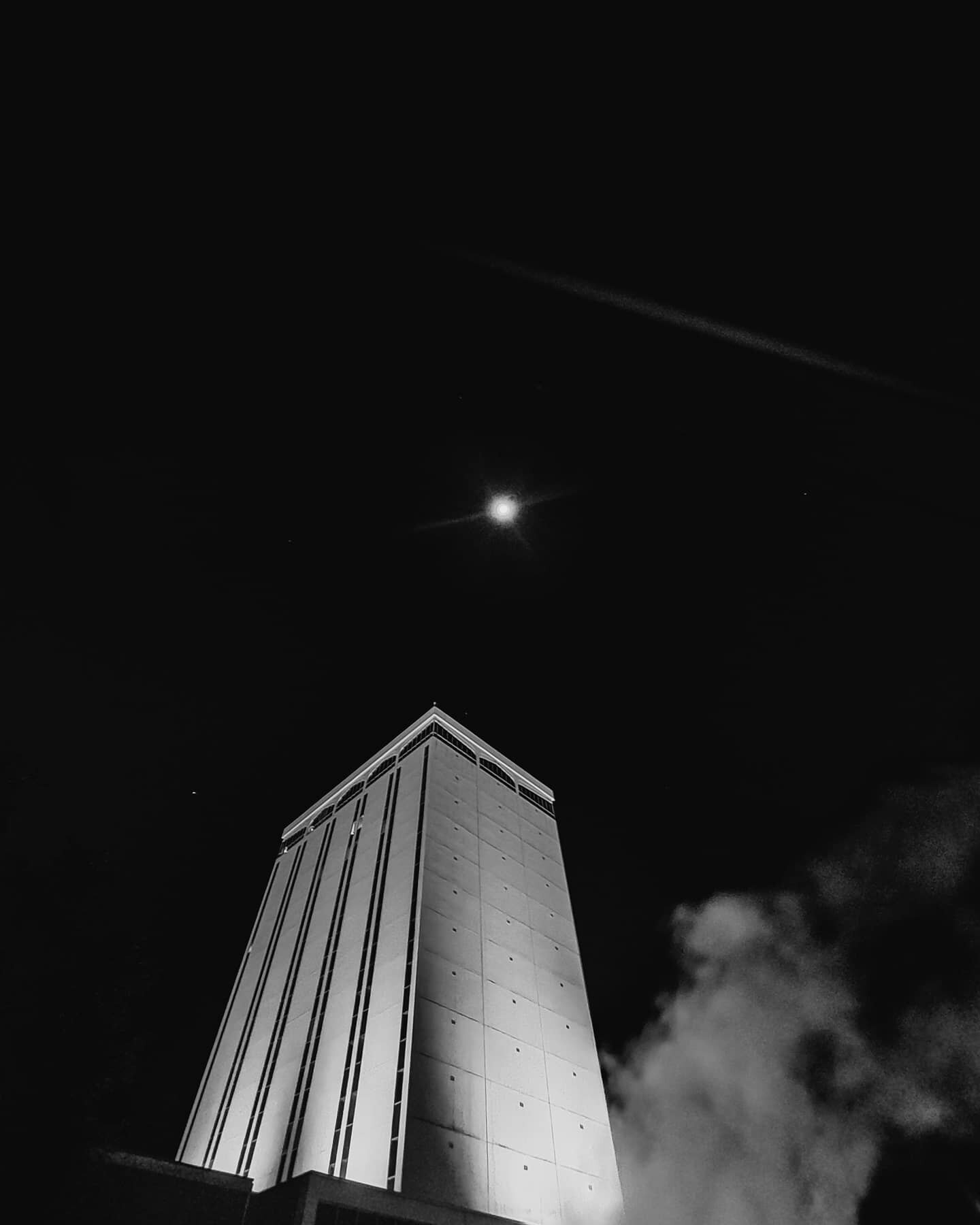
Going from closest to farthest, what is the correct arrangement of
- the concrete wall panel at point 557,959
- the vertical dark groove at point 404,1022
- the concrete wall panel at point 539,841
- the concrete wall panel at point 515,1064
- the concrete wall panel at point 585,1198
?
the vertical dark groove at point 404,1022
the concrete wall panel at point 585,1198
the concrete wall panel at point 515,1064
the concrete wall panel at point 557,959
the concrete wall panel at point 539,841

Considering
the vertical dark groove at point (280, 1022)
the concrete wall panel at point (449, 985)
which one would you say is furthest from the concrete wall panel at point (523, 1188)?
the vertical dark groove at point (280, 1022)

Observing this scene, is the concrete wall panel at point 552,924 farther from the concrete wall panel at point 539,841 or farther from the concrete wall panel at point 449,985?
the concrete wall panel at point 449,985

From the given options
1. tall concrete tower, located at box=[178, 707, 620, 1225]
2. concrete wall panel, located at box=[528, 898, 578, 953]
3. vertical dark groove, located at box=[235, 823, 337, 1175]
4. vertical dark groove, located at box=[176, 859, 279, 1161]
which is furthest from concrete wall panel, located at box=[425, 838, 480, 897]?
vertical dark groove, located at box=[176, 859, 279, 1161]

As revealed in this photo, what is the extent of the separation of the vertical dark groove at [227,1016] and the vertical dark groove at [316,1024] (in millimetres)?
7989

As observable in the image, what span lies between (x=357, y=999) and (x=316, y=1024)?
99.6 inches

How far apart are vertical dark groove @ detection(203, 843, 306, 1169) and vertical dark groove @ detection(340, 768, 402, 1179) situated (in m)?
8.00

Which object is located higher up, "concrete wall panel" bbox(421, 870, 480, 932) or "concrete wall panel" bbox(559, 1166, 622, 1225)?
"concrete wall panel" bbox(421, 870, 480, 932)

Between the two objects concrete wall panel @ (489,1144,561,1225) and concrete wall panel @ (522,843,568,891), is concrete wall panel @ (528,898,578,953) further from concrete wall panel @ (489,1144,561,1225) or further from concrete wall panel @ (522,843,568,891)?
concrete wall panel @ (489,1144,561,1225)

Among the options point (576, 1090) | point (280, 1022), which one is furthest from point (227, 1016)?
point (576, 1090)

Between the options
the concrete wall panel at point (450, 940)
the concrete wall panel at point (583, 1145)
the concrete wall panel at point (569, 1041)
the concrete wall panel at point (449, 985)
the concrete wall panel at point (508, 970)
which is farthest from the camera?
the concrete wall panel at point (508, 970)

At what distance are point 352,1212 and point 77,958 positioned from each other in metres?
8.58

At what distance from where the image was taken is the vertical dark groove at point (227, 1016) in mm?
26453

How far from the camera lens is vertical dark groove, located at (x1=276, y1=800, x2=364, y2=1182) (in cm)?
2012

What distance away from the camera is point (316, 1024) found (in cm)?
2362
